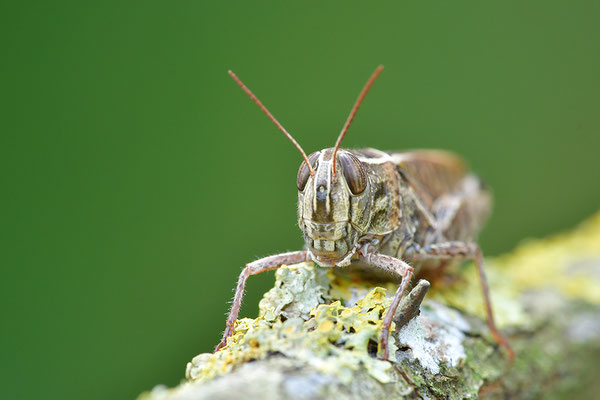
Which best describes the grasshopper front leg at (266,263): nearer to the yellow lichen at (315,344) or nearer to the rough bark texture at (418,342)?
the rough bark texture at (418,342)

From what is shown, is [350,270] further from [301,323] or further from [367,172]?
[301,323]

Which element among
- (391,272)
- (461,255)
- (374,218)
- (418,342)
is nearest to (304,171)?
(374,218)

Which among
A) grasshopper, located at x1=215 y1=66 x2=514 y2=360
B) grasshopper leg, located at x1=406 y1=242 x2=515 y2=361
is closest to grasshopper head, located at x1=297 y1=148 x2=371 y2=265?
grasshopper, located at x1=215 y1=66 x2=514 y2=360

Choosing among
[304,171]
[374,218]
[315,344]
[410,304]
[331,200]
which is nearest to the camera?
[315,344]

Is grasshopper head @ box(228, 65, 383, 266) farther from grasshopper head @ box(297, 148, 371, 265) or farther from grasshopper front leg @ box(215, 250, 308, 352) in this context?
grasshopper front leg @ box(215, 250, 308, 352)

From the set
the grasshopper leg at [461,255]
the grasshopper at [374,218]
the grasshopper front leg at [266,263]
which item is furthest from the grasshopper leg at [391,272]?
the grasshopper leg at [461,255]

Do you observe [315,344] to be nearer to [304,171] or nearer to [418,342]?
[418,342]

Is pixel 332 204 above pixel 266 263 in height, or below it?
above
